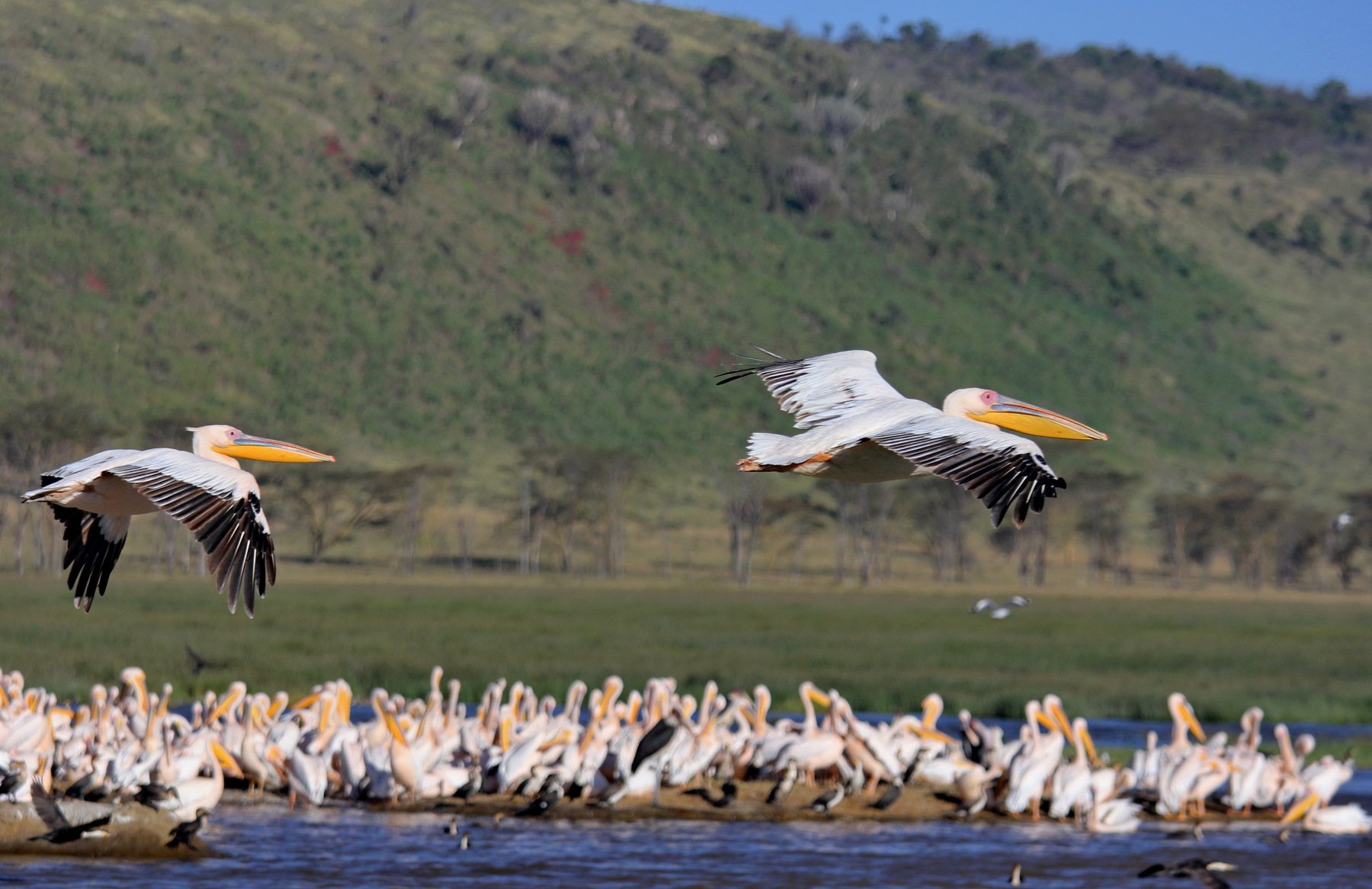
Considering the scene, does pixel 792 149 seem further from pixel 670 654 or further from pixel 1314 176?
pixel 670 654

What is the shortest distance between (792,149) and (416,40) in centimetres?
2228

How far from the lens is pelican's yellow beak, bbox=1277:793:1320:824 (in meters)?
16.6

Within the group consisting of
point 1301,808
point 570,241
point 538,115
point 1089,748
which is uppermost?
point 538,115

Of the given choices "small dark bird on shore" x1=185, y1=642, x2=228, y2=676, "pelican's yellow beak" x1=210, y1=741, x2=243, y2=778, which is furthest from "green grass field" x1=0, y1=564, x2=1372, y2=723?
"pelican's yellow beak" x1=210, y1=741, x2=243, y2=778

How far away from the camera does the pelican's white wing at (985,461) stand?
652 cm

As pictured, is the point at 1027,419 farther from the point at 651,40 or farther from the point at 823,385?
the point at 651,40

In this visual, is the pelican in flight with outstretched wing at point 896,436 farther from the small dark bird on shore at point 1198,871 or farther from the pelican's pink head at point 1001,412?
the small dark bird on shore at point 1198,871

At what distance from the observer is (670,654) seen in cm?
3222

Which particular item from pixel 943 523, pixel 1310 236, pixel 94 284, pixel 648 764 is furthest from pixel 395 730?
pixel 1310 236

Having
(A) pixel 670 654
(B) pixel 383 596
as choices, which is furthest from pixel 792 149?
(A) pixel 670 654

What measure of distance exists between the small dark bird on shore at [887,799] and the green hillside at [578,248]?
140 ft

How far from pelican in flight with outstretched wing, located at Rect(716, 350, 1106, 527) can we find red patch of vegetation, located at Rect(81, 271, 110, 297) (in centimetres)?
7214

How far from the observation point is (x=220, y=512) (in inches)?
277

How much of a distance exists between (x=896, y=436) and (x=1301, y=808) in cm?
1091
